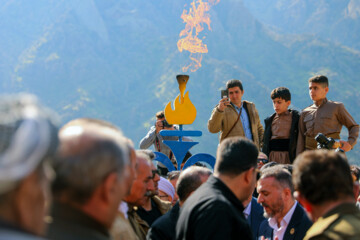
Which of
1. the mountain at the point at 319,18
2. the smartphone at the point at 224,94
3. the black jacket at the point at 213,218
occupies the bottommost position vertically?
the black jacket at the point at 213,218

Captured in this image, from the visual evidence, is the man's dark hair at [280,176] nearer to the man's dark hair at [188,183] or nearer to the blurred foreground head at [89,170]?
the man's dark hair at [188,183]

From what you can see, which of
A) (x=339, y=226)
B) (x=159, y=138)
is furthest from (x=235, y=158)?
(x=159, y=138)

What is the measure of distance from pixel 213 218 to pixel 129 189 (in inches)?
29.6

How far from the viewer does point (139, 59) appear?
95.7m

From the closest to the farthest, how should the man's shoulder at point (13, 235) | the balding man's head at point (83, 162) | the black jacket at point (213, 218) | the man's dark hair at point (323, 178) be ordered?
the man's shoulder at point (13, 235) < the balding man's head at point (83, 162) < the man's dark hair at point (323, 178) < the black jacket at point (213, 218)

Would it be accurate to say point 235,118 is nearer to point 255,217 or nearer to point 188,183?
point 255,217

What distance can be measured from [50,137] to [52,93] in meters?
88.1

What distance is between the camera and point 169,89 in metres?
84.5

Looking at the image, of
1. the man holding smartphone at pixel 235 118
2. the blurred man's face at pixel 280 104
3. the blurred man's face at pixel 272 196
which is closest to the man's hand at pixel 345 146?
the blurred man's face at pixel 280 104

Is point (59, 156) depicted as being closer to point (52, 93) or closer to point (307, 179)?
point (307, 179)

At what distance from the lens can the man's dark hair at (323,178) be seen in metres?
2.49

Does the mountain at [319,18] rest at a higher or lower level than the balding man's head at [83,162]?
higher

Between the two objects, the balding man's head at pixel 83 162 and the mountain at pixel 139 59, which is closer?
the balding man's head at pixel 83 162

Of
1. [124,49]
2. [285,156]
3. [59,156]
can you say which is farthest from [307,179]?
[124,49]
